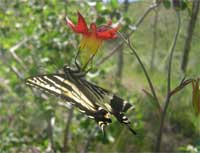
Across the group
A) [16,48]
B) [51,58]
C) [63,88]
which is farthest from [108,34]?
[16,48]

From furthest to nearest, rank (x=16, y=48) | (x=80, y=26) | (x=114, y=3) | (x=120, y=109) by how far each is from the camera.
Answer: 1. (x=16, y=48)
2. (x=114, y=3)
3. (x=80, y=26)
4. (x=120, y=109)

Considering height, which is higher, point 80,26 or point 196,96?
point 80,26

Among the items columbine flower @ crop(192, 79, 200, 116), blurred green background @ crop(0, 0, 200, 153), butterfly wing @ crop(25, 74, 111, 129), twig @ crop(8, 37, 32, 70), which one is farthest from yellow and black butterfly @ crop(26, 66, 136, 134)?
twig @ crop(8, 37, 32, 70)

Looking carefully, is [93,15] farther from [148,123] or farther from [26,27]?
[148,123]

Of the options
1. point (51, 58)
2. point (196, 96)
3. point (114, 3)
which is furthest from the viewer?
point (51, 58)

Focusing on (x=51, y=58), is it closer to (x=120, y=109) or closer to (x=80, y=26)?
(x=80, y=26)

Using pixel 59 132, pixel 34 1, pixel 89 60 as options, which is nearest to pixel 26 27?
pixel 34 1
